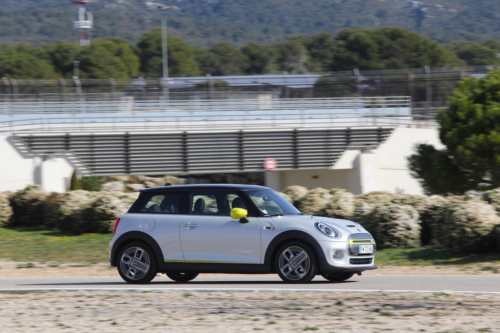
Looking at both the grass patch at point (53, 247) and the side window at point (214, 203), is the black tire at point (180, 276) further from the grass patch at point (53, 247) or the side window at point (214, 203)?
the grass patch at point (53, 247)

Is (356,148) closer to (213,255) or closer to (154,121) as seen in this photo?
(154,121)

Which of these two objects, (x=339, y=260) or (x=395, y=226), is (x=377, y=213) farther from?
(x=339, y=260)

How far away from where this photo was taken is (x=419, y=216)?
16312 millimetres

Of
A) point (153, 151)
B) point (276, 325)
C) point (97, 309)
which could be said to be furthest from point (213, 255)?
point (153, 151)

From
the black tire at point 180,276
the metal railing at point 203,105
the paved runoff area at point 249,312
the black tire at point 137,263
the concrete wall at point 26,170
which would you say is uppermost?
the metal railing at point 203,105

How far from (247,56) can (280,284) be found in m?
116

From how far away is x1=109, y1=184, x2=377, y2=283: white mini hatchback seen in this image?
9.91 meters

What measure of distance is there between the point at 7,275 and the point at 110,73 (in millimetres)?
77272

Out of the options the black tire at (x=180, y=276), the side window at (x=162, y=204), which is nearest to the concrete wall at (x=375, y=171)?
the black tire at (x=180, y=276)

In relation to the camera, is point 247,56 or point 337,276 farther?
point 247,56

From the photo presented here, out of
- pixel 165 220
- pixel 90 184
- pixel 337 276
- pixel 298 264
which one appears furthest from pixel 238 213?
pixel 90 184

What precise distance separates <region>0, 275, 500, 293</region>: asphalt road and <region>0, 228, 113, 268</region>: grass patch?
4.23 metres

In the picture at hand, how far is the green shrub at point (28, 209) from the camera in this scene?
2445 cm

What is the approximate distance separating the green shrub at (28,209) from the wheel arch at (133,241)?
1430 centimetres
